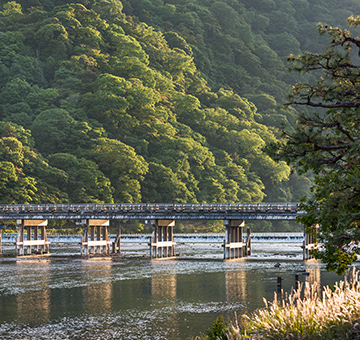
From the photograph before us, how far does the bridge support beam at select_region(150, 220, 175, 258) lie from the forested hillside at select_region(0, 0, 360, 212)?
3235 cm

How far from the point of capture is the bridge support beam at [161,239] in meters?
66.6

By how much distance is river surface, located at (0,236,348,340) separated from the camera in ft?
96.9

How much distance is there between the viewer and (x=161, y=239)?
225 feet

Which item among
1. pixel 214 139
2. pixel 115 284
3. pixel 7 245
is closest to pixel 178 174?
pixel 214 139

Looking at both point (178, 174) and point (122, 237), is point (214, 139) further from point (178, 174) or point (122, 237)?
point (122, 237)

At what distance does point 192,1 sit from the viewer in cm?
19375

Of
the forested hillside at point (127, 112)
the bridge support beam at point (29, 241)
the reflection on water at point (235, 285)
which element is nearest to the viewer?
the reflection on water at point (235, 285)

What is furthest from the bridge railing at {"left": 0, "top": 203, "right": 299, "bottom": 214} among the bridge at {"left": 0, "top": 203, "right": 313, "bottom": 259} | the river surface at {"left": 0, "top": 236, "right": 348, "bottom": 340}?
the river surface at {"left": 0, "top": 236, "right": 348, "bottom": 340}

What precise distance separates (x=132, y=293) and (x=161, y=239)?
89.0 ft

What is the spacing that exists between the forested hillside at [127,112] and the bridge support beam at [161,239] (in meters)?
32.3

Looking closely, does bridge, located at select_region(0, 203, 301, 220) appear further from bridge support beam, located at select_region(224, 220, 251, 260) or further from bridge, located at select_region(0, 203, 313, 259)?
bridge support beam, located at select_region(224, 220, 251, 260)

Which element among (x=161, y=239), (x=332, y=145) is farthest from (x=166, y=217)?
(x=332, y=145)

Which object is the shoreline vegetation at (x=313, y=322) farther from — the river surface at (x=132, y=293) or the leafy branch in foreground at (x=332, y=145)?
the river surface at (x=132, y=293)

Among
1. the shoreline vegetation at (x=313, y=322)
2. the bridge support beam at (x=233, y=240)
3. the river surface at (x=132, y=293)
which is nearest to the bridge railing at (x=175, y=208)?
the bridge support beam at (x=233, y=240)
